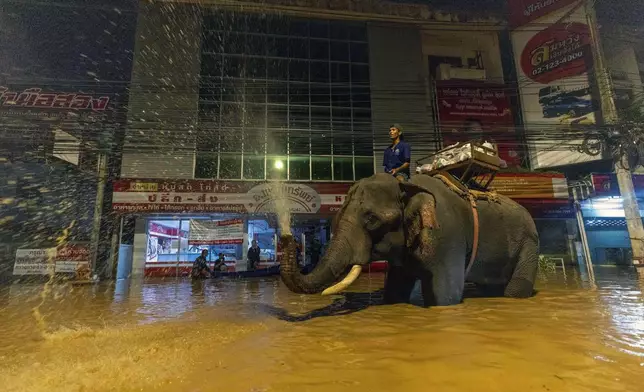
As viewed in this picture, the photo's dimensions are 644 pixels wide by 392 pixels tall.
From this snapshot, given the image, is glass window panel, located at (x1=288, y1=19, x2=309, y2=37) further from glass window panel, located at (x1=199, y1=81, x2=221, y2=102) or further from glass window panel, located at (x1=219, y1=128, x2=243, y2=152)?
glass window panel, located at (x1=219, y1=128, x2=243, y2=152)

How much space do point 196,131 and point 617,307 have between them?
53.9 ft

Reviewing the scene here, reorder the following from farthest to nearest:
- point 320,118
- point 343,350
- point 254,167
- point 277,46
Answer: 1. point 277,46
2. point 320,118
3. point 254,167
4. point 343,350

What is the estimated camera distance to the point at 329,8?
65.8 feet

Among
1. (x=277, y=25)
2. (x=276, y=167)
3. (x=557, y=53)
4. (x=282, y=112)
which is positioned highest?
(x=277, y=25)

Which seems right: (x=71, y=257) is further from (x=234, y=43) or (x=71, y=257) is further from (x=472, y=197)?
(x=472, y=197)

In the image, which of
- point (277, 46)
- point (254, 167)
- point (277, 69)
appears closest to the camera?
point (254, 167)

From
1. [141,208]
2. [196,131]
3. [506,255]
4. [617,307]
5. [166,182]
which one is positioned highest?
[196,131]

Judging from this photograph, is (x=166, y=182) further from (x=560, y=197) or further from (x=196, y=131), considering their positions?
(x=560, y=197)

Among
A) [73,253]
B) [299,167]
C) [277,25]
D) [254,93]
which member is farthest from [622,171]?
[73,253]

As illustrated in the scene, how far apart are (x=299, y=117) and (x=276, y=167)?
3.25 m

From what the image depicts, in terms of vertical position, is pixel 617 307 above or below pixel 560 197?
below

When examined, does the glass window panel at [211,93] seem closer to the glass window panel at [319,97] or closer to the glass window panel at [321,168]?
the glass window panel at [319,97]

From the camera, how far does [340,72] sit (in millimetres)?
20406

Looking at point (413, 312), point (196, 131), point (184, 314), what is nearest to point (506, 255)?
point (413, 312)
